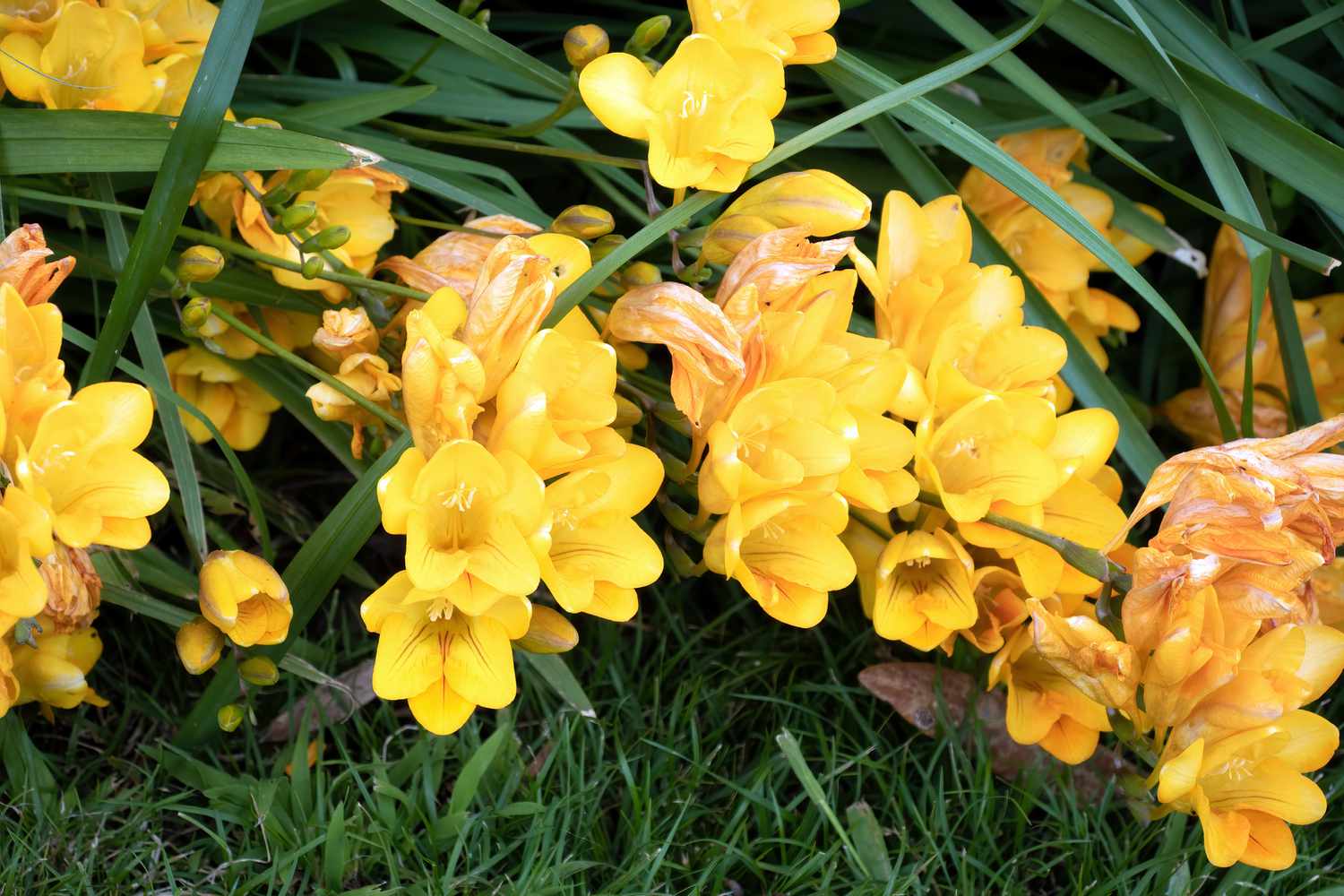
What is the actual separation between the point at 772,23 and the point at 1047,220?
0.43 metres

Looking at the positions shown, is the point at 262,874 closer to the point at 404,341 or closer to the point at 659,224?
the point at 404,341

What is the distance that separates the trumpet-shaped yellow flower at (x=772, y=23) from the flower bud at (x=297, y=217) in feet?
1.05

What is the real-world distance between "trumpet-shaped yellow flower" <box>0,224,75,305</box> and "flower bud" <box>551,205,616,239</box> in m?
0.35

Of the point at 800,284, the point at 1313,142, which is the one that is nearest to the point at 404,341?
the point at 800,284

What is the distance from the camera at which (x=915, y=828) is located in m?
1.10

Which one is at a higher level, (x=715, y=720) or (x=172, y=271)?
(x=172, y=271)

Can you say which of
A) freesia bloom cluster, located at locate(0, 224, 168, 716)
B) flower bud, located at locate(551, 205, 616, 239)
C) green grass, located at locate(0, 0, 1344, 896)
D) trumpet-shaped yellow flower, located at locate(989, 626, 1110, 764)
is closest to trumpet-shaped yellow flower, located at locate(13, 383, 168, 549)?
freesia bloom cluster, located at locate(0, 224, 168, 716)

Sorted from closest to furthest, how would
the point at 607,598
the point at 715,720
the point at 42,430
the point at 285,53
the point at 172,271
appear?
the point at 42,430 < the point at 607,598 < the point at 172,271 < the point at 715,720 < the point at 285,53

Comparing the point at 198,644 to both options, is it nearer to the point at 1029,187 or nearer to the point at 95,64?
the point at 95,64

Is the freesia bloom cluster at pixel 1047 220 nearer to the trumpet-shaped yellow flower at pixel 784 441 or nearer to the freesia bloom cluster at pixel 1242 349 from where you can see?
the freesia bloom cluster at pixel 1242 349

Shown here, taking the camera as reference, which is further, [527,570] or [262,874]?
[262,874]

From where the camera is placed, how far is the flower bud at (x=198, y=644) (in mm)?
941

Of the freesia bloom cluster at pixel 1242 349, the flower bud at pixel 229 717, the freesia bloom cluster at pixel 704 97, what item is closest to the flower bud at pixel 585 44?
the freesia bloom cluster at pixel 704 97

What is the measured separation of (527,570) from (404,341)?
0.28 meters
